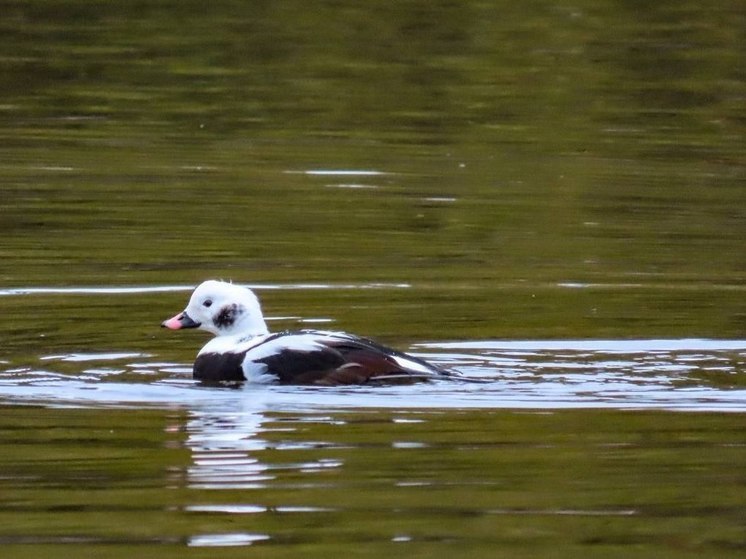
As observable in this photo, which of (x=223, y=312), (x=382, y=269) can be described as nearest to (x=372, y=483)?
(x=223, y=312)

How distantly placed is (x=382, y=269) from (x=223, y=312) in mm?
3046

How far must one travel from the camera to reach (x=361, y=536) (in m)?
7.63

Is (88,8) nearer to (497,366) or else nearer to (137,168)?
(137,168)

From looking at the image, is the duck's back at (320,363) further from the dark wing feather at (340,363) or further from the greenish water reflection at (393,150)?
the greenish water reflection at (393,150)

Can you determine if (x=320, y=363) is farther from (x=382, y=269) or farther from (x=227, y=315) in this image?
(x=382, y=269)

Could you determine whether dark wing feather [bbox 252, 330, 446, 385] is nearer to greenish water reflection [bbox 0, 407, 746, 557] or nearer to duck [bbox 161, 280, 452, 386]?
duck [bbox 161, 280, 452, 386]

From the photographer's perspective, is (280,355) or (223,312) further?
(223,312)

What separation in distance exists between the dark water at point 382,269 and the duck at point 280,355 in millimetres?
134

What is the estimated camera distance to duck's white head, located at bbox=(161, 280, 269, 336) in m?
11.8

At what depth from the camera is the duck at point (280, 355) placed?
11008 mm

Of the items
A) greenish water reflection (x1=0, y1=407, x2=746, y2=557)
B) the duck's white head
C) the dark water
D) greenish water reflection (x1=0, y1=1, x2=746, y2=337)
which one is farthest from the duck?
greenish water reflection (x1=0, y1=1, x2=746, y2=337)

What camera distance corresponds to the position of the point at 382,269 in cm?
1473

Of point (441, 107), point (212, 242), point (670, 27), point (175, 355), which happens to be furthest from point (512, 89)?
point (175, 355)

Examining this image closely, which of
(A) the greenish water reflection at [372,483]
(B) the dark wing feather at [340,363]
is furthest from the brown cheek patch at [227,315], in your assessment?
(A) the greenish water reflection at [372,483]
